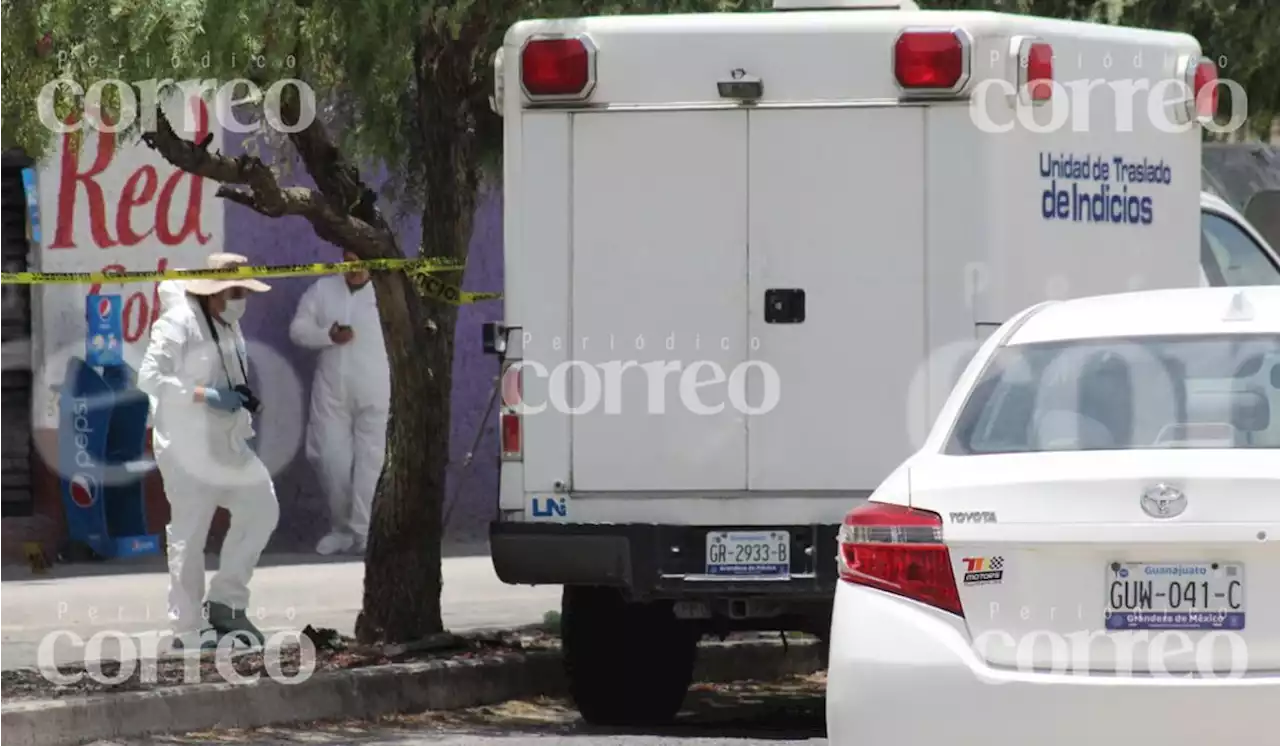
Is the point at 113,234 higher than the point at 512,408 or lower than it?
higher

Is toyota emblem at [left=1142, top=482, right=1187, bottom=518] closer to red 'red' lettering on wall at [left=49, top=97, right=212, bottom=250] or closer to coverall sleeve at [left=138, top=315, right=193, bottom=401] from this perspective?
coverall sleeve at [left=138, top=315, right=193, bottom=401]

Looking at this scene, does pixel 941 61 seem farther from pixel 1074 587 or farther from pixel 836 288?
pixel 1074 587

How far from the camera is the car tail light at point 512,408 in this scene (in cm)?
970

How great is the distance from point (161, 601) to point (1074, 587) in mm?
9133

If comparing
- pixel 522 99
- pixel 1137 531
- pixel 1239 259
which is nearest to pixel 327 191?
pixel 522 99

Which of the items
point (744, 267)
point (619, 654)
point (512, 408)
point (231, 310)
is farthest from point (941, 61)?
point (231, 310)

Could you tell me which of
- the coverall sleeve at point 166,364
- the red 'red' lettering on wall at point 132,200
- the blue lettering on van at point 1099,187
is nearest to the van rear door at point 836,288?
the blue lettering on van at point 1099,187

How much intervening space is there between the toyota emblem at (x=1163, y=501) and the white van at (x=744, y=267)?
359 cm

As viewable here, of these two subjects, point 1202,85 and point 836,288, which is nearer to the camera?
point 836,288

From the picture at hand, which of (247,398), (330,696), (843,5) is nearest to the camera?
(843,5)

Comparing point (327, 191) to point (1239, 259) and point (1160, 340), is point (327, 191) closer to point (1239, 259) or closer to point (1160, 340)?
point (1239, 259)

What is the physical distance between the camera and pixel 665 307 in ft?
31.6

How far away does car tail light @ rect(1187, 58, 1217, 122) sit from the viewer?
10.2 m

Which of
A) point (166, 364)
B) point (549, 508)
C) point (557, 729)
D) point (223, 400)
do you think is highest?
point (166, 364)
